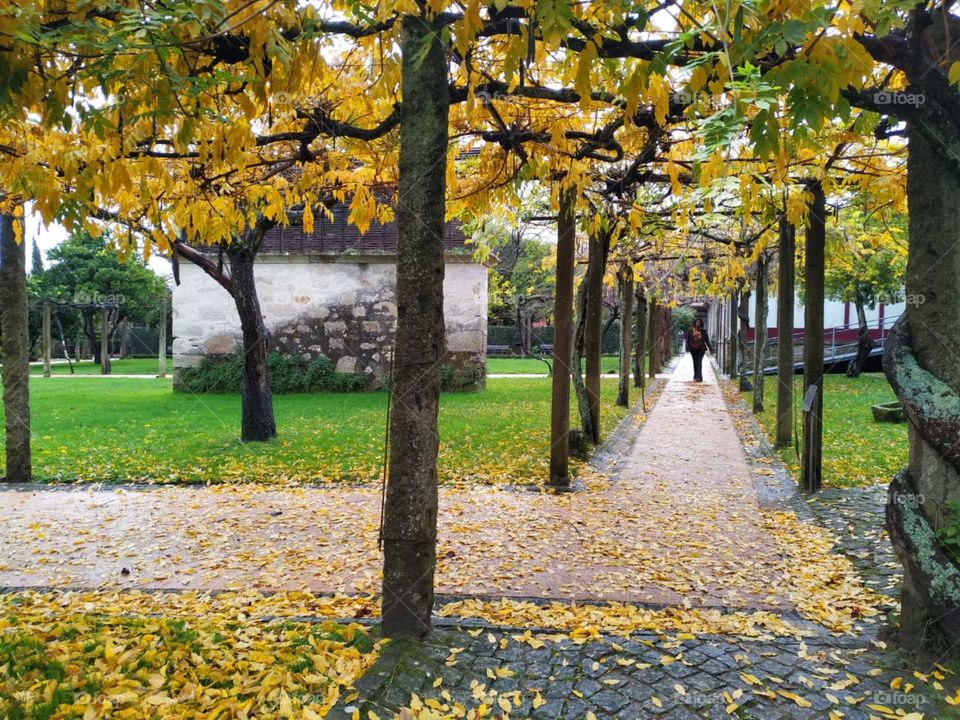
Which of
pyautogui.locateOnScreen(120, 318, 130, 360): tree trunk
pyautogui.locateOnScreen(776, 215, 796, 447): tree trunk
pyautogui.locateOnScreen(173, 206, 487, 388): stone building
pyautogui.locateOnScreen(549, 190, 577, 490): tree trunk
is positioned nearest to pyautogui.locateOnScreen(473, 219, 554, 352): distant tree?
pyautogui.locateOnScreen(173, 206, 487, 388): stone building

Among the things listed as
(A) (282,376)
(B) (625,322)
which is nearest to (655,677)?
(B) (625,322)

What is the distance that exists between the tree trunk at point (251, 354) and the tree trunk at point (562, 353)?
4.29 meters

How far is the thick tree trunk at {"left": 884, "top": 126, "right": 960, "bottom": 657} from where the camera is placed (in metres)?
3.10

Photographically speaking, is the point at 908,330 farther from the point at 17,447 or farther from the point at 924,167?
the point at 17,447

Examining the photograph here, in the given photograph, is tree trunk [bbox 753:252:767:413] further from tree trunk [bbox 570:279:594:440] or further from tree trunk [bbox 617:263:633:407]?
tree trunk [bbox 570:279:594:440]

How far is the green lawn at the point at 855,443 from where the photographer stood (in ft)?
23.6

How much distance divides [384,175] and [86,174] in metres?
2.69

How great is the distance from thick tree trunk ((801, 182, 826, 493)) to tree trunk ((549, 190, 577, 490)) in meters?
2.31

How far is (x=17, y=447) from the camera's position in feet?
24.0

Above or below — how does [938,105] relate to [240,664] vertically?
above

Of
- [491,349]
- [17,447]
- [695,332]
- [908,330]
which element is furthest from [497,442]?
[491,349]

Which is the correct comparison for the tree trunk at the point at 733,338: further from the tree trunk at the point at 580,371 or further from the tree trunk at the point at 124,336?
the tree trunk at the point at 124,336

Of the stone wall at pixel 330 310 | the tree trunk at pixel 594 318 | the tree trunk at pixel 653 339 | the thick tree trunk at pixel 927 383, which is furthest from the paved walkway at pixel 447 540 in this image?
the tree trunk at pixel 653 339

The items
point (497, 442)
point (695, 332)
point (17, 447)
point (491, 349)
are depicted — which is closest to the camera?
point (17, 447)
